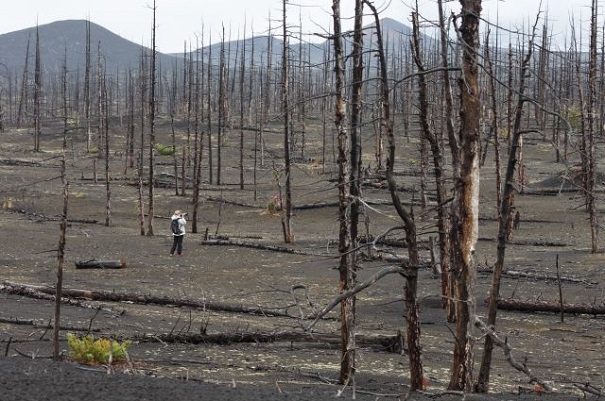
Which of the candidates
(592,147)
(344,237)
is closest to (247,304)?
(344,237)

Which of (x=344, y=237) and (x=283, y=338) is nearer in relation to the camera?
(x=344, y=237)

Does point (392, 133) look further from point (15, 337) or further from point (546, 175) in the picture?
point (546, 175)

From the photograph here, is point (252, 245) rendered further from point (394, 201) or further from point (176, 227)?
point (394, 201)

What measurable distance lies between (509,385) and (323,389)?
3.80 m

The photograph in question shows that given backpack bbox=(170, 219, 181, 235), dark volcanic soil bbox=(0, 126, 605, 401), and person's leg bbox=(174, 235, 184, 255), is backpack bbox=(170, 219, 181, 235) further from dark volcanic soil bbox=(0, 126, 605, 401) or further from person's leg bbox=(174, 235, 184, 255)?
dark volcanic soil bbox=(0, 126, 605, 401)

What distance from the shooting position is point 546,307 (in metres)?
22.6

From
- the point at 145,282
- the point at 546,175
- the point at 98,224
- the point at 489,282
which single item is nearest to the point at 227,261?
the point at 145,282

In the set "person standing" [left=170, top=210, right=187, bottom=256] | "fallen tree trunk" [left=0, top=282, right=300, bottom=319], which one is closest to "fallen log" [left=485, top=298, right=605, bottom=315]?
"fallen tree trunk" [left=0, top=282, right=300, bottom=319]

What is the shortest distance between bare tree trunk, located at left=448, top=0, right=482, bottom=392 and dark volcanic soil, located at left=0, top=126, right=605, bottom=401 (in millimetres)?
1117

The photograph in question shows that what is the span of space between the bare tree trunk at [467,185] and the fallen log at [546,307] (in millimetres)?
12077

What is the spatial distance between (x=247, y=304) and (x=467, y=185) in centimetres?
1322

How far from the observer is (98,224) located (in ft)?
140

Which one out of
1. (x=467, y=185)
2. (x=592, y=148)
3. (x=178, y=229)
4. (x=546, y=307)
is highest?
(x=592, y=148)

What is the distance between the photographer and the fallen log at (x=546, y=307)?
22219 millimetres
